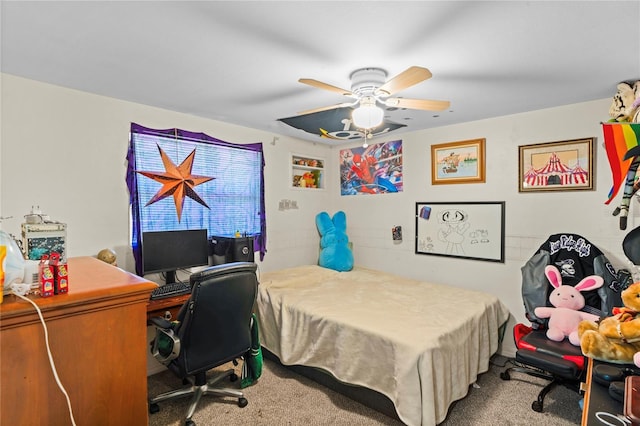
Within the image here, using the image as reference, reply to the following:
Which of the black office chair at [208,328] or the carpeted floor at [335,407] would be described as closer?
the black office chair at [208,328]

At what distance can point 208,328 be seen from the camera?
2.07 metres

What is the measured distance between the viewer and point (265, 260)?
12.1 ft

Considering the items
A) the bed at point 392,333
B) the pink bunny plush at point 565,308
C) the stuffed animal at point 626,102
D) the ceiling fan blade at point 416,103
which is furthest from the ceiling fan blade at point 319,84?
the pink bunny plush at point 565,308

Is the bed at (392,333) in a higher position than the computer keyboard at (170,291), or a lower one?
lower

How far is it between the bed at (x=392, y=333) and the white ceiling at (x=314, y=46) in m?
1.66

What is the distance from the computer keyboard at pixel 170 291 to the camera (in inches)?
94.7

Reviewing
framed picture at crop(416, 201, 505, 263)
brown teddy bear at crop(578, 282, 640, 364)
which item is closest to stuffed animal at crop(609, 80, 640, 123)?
framed picture at crop(416, 201, 505, 263)

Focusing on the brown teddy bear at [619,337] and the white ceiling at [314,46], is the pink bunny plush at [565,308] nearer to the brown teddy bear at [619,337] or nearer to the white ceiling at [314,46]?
the brown teddy bear at [619,337]

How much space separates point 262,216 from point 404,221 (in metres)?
1.63

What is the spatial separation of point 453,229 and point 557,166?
104 centimetres

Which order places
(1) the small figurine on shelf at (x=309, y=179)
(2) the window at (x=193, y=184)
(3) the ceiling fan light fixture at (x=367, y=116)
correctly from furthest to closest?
(1) the small figurine on shelf at (x=309, y=179), (2) the window at (x=193, y=184), (3) the ceiling fan light fixture at (x=367, y=116)

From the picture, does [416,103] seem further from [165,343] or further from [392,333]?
[165,343]

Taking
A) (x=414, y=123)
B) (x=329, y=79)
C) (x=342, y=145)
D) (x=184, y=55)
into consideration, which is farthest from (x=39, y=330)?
(x=342, y=145)

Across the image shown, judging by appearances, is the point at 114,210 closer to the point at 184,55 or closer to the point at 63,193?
the point at 63,193
